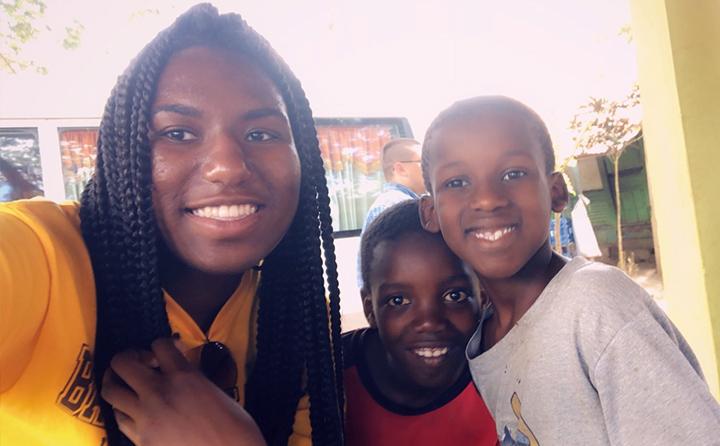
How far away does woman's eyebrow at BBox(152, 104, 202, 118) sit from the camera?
1171 mm

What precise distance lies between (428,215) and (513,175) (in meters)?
0.34

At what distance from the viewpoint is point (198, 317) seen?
142 centimetres

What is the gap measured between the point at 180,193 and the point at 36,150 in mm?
3338

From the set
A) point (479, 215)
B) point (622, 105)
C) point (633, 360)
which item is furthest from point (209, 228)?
point (622, 105)

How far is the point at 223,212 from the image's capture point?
1.17m

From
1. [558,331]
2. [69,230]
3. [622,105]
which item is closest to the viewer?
[69,230]

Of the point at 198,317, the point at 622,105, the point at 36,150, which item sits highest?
the point at 622,105

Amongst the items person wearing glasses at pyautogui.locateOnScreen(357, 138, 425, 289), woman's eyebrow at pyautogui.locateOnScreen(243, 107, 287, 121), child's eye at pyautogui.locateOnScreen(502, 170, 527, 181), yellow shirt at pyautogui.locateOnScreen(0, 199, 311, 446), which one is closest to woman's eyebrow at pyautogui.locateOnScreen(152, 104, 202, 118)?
woman's eyebrow at pyautogui.locateOnScreen(243, 107, 287, 121)

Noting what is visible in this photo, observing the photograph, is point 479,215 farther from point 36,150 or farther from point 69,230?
point 36,150

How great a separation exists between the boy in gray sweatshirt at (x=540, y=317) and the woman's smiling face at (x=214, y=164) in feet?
2.01

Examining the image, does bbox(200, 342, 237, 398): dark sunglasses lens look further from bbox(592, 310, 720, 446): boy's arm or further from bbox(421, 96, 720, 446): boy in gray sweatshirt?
bbox(592, 310, 720, 446): boy's arm

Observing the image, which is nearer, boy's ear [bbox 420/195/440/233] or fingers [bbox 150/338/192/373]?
fingers [bbox 150/338/192/373]

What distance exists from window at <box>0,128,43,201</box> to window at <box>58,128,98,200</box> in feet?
0.56

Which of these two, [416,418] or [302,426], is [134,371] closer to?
[302,426]
